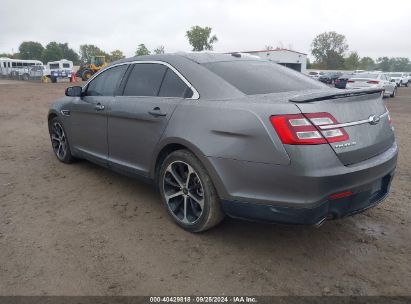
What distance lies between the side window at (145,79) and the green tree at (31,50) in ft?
360

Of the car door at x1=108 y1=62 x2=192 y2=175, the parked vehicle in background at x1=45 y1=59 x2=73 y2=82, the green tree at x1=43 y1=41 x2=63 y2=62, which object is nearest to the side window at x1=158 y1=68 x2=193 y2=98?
the car door at x1=108 y1=62 x2=192 y2=175

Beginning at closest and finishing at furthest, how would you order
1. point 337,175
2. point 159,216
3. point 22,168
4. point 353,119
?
1. point 337,175
2. point 353,119
3. point 159,216
4. point 22,168

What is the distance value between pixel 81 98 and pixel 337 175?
3.47 metres

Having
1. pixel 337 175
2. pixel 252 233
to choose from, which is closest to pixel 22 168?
pixel 252 233

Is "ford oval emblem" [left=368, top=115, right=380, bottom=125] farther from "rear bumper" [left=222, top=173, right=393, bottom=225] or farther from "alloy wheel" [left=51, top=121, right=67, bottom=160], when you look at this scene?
"alloy wheel" [left=51, top=121, right=67, bottom=160]

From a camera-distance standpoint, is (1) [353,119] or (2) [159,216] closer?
(1) [353,119]

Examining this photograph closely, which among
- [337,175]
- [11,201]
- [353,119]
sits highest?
[353,119]

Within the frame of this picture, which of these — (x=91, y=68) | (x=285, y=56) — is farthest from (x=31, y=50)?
(x=285, y=56)

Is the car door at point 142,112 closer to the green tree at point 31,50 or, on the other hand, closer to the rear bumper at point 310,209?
the rear bumper at point 310,209

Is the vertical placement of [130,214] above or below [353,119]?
below

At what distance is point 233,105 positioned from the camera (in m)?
2.83

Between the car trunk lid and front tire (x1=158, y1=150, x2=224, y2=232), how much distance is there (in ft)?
3.23

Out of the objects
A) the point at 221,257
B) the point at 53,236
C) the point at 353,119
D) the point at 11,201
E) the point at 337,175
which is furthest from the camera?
the point at 11,201

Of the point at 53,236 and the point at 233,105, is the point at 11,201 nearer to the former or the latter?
the point at 53,236
